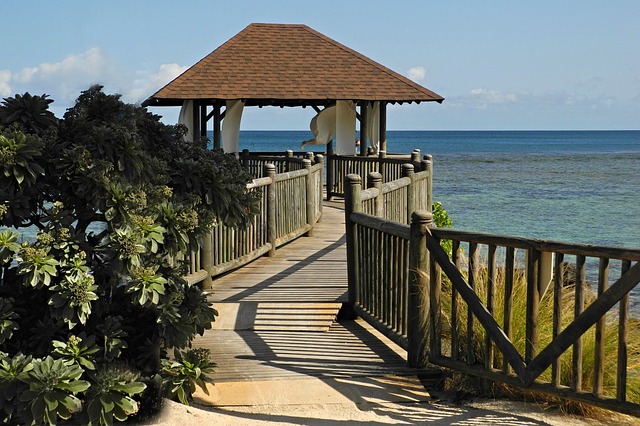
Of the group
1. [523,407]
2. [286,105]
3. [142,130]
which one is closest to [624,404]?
[523,407]

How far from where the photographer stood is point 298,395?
652 cm

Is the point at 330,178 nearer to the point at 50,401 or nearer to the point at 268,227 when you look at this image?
the point at 268,227

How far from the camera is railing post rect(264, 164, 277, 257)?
12133mm

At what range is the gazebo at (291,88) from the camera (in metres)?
23.4

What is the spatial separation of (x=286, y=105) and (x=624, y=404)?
21520mm

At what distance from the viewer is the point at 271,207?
1232cm

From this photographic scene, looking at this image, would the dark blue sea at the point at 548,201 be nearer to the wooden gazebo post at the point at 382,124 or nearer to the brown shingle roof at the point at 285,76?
the wooden gazebo post at the point at 382,124

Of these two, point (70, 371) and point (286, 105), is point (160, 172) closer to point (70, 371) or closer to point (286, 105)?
point (70, 371)

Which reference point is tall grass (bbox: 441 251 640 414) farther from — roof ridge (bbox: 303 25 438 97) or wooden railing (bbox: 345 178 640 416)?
roof ridge (bbox: 303 25 438 97)

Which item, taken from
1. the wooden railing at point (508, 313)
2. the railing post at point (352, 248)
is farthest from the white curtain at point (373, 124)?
the wooden railing at point (508, 313)

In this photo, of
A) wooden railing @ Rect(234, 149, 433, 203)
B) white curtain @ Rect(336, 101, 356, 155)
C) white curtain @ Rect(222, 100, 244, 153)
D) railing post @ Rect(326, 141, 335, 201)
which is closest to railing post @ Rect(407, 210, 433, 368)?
wooden railing @ Rect(234, 149, 433, 203)

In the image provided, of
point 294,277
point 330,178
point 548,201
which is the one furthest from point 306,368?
point 548,201

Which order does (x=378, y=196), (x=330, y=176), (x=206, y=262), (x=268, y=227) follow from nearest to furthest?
(x=206, y=262) < (x=378, y=196) < (x=268, y=227) < (x=330, y=176)

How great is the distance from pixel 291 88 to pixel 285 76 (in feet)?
2.93
